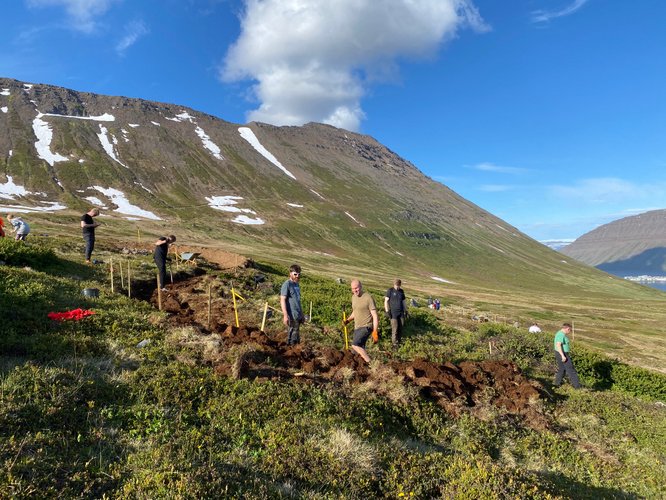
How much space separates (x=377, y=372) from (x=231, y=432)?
5.50 metres

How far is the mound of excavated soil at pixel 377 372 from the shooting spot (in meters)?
9.99

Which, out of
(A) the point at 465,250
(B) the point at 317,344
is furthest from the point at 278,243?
(B) the point at 317,344

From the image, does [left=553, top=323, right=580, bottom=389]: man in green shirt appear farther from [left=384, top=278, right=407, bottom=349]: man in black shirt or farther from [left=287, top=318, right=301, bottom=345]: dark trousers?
[left=287, top=318, right=301, bottom=345]: dark trousers

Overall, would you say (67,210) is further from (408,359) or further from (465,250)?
(465,250)

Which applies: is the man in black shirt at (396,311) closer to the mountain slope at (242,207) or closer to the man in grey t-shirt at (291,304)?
the man in grey t-shirt at (291,304)

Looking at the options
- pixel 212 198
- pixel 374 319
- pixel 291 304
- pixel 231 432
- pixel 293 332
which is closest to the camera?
pixel 231 432

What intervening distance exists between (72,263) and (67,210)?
9815cm

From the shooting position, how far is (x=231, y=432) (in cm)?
659

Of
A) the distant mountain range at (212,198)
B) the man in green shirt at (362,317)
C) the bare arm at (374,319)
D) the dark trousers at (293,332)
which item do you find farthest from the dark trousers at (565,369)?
the distant mountain range at (212,198)

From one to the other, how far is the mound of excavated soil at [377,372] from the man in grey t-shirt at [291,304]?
0.63m

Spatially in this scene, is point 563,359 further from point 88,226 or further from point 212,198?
point 212,198

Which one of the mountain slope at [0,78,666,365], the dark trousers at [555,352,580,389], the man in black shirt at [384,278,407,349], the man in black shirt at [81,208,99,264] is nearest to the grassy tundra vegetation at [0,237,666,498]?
the dark trousers at [555,352,580,389]

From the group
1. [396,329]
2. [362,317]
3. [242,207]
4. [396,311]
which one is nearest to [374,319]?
[362,317]

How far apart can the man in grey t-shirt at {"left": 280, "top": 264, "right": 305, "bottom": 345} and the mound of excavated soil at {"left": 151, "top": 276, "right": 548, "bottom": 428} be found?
630 mm
